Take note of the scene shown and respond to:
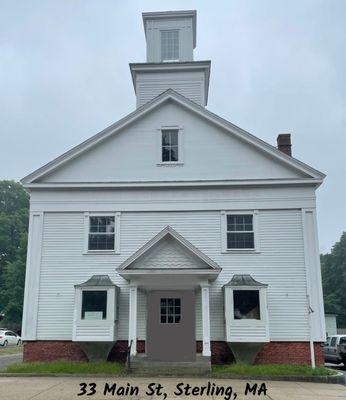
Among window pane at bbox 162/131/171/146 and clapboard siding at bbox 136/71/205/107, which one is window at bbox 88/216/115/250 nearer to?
window pane at bbox 162/131/171/146

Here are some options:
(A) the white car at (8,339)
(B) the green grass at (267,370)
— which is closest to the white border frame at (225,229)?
(B) the green grass at (267,370)

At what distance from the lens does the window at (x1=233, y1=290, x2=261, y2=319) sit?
16.4m

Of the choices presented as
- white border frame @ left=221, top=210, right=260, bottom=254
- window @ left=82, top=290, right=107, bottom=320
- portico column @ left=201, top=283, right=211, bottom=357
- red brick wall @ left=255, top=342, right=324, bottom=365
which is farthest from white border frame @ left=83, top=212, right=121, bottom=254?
red brick wall @ left=255, top=342, right=324, bottom=365

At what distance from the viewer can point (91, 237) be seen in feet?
59.4

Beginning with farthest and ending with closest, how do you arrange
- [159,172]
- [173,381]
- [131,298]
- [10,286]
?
[10,286]
[159,172]
[131,298]
[173,381]

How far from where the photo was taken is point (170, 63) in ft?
71.0

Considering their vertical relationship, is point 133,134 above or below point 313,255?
above

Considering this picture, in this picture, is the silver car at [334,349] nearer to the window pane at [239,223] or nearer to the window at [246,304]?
the window at [246,304]

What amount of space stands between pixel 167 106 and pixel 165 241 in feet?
18.7

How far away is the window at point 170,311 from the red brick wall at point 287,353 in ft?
10.2

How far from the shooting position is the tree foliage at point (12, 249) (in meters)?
46.8

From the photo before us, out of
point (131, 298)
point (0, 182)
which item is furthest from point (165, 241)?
point (0, 182)

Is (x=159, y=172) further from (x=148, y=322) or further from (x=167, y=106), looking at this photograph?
(x=148, y=322)

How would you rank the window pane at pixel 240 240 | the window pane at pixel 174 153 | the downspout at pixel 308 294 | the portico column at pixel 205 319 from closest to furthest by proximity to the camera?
the portico column at pixel 205 319, the downspout at pixel 308 294, the window pane at pixel 240 240, the window pane at pixel 174 153
